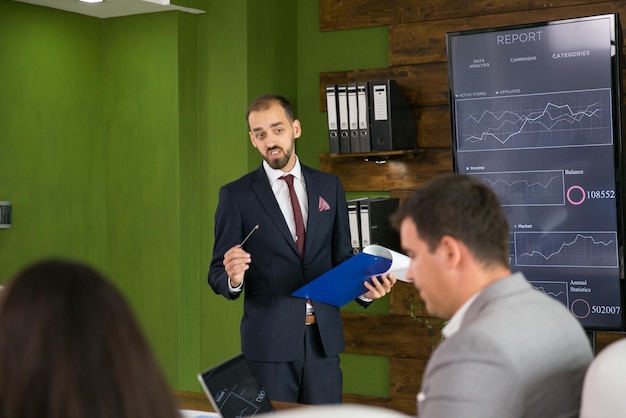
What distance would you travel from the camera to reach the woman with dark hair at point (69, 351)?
889 mm

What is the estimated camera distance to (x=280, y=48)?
504cm

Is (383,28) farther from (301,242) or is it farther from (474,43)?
(301,242)

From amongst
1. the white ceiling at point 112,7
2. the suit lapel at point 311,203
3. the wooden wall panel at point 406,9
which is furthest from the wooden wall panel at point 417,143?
the suit lapel at point 311,203

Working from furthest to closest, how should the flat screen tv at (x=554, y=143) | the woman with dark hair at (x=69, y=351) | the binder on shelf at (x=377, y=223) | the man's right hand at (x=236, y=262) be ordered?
1. the binder on shelf at (x=377, y=223)
2. the flat screen tv at (x=554, y=143)
3. the man's right hand at (x=236, y=262)
4. the woman with dark hair at (x=69, y=351)

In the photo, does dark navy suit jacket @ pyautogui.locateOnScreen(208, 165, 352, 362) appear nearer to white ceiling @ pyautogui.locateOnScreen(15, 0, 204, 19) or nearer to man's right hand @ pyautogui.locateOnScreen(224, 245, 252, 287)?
man's right hand @ pyautogui.locateOnScreen(224, 245, 252, 287)

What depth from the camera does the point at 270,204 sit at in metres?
3.29

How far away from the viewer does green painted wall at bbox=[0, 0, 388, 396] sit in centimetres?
486

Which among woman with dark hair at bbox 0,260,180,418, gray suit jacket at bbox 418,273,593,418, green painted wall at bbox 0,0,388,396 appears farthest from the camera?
green painted wall at bbox 0,0,388,396

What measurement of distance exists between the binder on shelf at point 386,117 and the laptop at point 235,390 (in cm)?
234

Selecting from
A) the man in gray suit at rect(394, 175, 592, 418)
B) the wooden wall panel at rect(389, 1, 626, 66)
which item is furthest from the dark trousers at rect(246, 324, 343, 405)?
the wooden wall panel at rect(389, 1, 626, 66)

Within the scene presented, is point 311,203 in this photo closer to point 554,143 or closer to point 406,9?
point 554,143

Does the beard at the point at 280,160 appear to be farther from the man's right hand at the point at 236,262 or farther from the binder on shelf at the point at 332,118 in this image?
the binder on shelf at the point at 332,118

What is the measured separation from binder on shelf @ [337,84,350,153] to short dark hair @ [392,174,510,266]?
9.11 ft

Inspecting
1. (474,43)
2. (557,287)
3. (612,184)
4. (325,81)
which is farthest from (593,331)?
(325,81)
